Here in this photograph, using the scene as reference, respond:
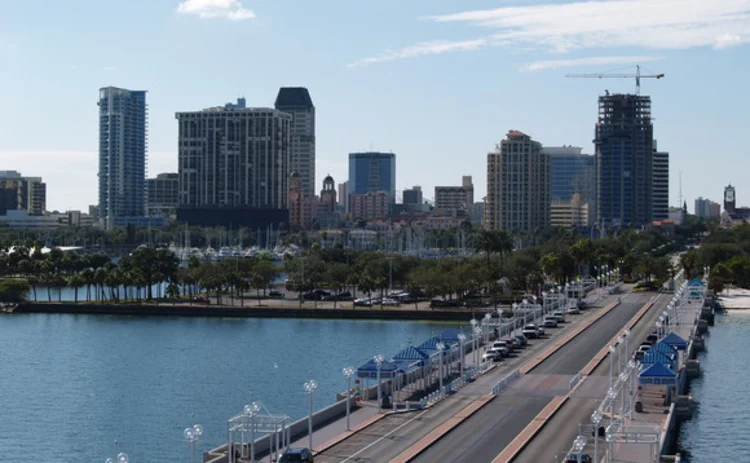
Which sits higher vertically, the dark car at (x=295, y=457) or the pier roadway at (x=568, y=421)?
the dark car at (x=295, y=457)

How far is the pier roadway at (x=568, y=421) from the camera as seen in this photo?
149ft

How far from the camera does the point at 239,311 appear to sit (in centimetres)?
12450

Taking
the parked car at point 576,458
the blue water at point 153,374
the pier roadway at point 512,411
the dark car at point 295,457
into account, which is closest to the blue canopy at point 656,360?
the pier roadway at point 512,411

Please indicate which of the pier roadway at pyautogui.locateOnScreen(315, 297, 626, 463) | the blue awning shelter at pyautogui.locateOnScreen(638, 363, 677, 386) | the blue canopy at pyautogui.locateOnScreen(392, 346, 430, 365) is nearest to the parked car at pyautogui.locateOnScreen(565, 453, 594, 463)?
the pier roadway at pyautogui.locateOnScreen(315, 297, 626, 463)

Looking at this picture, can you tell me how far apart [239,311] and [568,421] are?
7553cm

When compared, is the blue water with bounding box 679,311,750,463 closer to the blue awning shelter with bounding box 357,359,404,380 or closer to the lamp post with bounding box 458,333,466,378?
the lamp post with bounding box 458,333,466,378

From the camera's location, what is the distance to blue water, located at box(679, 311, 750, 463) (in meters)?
55.4

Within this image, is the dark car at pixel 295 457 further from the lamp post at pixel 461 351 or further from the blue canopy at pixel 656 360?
the blue canopy at pixel 656 360

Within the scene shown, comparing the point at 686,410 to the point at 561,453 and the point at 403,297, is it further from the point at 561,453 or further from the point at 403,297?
the point at 403,297

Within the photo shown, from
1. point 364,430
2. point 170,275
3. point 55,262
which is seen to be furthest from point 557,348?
point 55,262

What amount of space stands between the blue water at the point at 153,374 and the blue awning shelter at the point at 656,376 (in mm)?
17377

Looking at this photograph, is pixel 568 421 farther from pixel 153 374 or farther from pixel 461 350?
pixel 153 374

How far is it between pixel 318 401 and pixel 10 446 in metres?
17.2

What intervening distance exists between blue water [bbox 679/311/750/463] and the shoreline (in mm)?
28143
